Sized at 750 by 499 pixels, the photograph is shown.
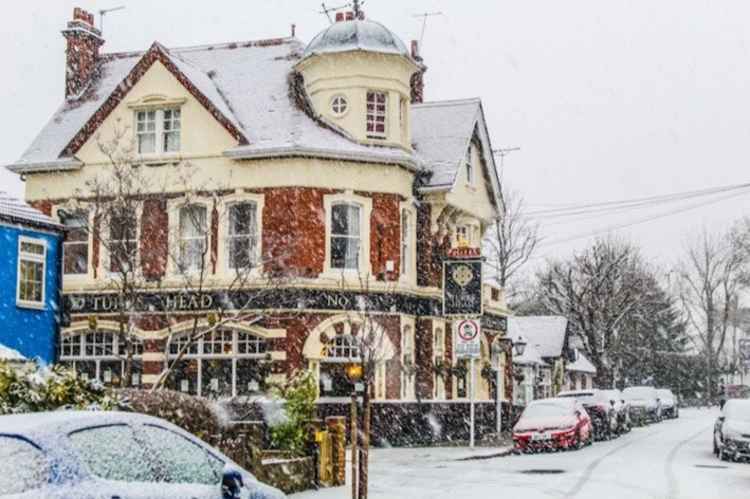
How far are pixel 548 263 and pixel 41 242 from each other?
59045 mm

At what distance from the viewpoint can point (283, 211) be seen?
33500 millimetres

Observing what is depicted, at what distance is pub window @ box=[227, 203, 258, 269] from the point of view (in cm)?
3369

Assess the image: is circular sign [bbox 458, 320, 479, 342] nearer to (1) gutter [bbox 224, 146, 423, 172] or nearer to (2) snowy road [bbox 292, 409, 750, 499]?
(2) snowy road [bbox 292, 409, 750, 499]

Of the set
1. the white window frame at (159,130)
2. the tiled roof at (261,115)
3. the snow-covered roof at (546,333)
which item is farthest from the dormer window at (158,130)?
the snow-covered roof at (546,333)

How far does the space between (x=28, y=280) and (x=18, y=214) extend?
1611mm

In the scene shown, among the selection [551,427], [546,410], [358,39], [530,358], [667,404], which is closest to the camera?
[551,427]

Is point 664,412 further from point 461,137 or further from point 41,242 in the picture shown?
point 41,242

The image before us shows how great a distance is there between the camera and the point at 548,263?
3317 inches

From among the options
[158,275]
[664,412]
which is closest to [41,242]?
[158,275]

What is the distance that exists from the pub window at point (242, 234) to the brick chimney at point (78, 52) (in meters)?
8.29

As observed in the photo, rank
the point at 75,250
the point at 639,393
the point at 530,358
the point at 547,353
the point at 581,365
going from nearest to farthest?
the point at 75,250 → the point at 530,358 → the point at 639,393 → the point at 547,353 → the point at 581,365

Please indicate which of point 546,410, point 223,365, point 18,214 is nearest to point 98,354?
point 223,365

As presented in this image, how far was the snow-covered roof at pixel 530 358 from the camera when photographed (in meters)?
54.4

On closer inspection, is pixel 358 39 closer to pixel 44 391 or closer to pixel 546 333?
pixel 44 391
